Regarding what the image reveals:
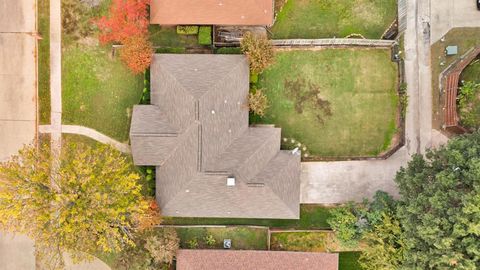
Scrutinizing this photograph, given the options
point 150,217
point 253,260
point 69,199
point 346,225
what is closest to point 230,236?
point 253,260

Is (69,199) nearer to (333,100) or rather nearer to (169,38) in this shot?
(169,38)

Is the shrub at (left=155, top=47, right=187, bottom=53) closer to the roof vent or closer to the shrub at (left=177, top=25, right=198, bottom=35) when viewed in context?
the shrub at (left=177, top=25, right=198, bottom=35)

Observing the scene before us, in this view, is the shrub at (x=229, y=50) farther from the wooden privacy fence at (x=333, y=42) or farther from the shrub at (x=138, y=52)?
the shrub at (x=138, y=52)

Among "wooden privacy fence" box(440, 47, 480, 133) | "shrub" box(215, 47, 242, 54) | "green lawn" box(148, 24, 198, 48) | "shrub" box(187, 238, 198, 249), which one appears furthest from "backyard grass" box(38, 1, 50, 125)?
"wooden privacy fence" box(440, 47, 480, 133)

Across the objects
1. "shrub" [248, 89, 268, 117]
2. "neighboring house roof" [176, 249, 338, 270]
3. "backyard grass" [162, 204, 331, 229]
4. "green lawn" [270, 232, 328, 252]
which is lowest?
"neighboring house roof" [176, 249, 338, 270]

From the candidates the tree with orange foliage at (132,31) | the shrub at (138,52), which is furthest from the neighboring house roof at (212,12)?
the shrub at (138,52)

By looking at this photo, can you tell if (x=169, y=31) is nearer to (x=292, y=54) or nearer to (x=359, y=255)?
(x=292, y=54)
